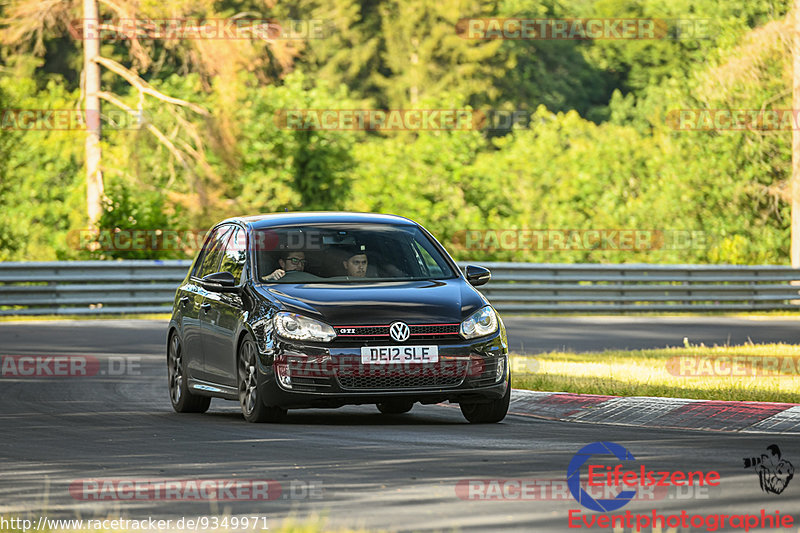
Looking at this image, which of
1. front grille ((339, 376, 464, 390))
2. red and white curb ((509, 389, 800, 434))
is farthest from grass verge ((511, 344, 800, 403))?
front grille ((339, 376, 464, 390))

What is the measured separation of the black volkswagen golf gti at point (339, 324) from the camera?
11312 millimetres

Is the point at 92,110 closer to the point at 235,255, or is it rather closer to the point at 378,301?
the point at 235,255

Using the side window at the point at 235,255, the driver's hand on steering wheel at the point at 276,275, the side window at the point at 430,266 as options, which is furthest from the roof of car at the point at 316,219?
the driver's hand on steering wheel at the point at 276,275

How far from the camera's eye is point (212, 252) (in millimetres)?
13734

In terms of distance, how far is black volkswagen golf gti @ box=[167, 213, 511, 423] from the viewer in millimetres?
11312

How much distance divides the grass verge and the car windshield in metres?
2.15

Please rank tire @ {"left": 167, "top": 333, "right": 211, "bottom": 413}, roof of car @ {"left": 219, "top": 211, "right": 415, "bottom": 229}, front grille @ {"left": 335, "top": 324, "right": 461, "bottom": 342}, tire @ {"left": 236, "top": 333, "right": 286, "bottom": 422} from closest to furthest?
front grille @ {"left": 335, "top": 324, "right": 461, "bottom": 342} → tire @ {"left": 236, "top": 333, "right": 286, "bottom": 422} → roof of car @ {"left": 219, "top": 211, "right": 415, "bottom": 229} → tire @ {"left": 167, "top": 333, "right": 211, "bottom": 413}

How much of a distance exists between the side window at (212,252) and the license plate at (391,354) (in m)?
2.52

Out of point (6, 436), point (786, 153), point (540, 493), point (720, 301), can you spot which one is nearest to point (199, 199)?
point (720, 301)

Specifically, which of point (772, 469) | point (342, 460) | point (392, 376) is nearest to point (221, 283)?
point (392, 376)

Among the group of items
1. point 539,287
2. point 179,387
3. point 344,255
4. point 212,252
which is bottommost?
point 539,287

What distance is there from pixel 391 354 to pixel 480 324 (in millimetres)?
764

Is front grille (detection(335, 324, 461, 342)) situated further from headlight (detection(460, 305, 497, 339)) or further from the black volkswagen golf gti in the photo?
headlight (detection(460, 305, 497, 339))

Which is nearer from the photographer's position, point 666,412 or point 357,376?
point 357,376
